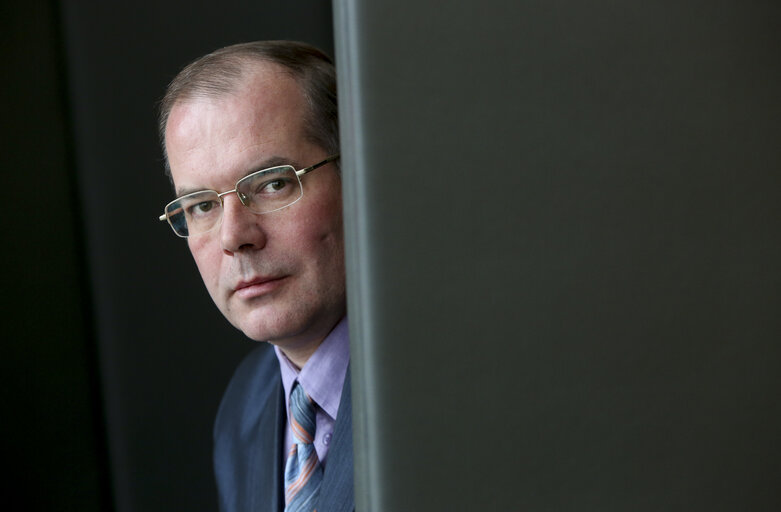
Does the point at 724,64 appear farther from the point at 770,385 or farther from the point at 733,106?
the point at 770,385

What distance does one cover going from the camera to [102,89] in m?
0.57

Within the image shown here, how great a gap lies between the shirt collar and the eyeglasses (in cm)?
10

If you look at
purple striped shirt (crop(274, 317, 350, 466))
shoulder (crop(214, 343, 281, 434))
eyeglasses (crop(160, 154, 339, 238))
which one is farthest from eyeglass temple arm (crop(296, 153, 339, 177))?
shoulder (crop(214, 343, 281, 434))

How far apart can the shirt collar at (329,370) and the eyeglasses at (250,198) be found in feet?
0.33

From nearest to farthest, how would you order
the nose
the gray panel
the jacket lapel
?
1. the gray panel
2. the nose
3. the jacket lapel

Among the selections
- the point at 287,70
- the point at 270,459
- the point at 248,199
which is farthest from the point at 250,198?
the point at 270,459

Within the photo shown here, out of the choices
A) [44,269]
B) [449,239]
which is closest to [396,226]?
[449,239]

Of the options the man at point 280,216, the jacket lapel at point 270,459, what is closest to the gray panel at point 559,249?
the man at point 280,216

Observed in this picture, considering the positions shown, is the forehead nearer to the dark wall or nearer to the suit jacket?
the dark wall

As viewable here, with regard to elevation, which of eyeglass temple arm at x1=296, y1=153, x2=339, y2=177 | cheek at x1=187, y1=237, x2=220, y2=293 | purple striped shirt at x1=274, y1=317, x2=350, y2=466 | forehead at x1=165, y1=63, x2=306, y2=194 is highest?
forehead at x1=165, y1=63, x2=306, y2=194

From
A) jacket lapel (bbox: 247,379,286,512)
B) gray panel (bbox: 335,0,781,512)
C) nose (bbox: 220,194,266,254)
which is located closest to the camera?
gray panel (bbox: 335,0,781,512)

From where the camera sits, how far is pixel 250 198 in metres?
0.49

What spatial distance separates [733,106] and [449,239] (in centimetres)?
13

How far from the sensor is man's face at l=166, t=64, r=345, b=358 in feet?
1.61
